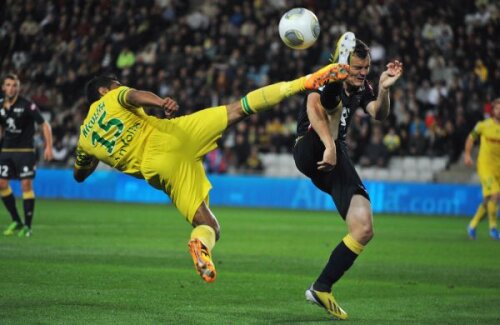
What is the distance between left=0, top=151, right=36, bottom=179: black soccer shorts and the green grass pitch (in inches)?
41.8

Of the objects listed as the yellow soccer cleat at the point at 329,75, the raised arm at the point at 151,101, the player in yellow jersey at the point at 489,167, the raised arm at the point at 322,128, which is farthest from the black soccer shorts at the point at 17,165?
the yellow soccer cleat at the point at 329,75

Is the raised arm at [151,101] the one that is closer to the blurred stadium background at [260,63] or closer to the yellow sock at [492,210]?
the yellow sock at [492,210]

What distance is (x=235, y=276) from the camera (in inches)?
444

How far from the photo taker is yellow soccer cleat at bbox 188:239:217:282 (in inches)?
300

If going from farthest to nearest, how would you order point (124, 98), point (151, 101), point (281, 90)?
point (124, 98) < point (281, 90) < point (151, 101)

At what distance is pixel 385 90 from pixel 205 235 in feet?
6.99

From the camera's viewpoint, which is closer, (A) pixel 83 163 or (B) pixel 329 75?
(B) pixel 329 75

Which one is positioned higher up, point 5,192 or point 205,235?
point 205,235

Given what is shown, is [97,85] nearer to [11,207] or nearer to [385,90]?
[385,90]

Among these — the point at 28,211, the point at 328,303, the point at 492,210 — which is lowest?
the point at 28,211

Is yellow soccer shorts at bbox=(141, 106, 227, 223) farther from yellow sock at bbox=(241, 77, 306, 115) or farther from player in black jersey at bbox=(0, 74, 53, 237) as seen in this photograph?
player in black jersey at bbox=(0, 74, 53, 237)

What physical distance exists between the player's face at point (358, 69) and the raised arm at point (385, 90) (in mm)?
170

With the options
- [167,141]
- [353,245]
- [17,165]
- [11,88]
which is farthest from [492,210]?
[167,141]

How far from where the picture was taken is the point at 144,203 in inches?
1114
